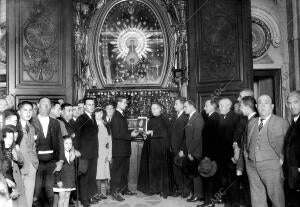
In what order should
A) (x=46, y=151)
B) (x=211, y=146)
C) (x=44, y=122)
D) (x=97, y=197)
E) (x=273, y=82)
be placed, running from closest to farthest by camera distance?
1. (x=46, y=151)
2. (x=44, y=122)
3. (x=211, y=146)
4. (x=97, y=197)
5. (x=273, y=82)

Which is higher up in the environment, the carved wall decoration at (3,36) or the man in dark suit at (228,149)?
the carved wall decoration at (3,36)

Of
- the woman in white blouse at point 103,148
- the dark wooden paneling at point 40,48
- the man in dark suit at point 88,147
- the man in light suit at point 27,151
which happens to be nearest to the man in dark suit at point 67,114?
the man in dark suit at point 88,147

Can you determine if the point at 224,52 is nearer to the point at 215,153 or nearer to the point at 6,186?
the point at 215,153

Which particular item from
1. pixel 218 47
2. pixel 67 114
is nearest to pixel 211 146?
pixel 67 114

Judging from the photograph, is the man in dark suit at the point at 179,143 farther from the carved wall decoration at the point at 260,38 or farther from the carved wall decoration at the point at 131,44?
the carved wall decoration at the point at 260,38

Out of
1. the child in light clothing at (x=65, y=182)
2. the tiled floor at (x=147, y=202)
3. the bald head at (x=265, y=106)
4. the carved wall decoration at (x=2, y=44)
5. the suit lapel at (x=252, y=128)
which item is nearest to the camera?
the bald head at (x=265, y=106)

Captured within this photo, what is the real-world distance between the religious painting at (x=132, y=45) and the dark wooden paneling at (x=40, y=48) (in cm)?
144

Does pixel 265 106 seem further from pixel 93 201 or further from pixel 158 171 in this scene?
pixel 93 201

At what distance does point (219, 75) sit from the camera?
8.79m

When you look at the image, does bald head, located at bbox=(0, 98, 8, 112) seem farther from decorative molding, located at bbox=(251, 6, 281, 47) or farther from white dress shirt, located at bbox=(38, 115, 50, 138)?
decorative molding, located at bbox=(251, 6, 281, 47)

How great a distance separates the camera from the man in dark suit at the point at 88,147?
6.76 meters

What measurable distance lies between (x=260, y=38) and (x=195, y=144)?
4843 millimetres

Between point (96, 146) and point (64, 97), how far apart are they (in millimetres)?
2371

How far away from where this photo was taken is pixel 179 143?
24.2ft
